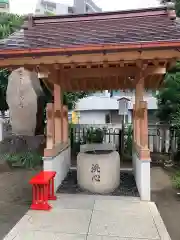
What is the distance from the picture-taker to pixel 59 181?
6168 mm

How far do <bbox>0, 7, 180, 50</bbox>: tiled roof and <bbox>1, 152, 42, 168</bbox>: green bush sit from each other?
15.1 feet

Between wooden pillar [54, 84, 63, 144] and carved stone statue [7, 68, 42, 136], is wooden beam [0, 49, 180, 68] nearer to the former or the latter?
wooden pillar [54, 84, 63, 144]

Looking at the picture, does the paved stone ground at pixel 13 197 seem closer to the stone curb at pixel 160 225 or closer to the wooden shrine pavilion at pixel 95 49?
the wooden shrine pavilion at pixel 95 49

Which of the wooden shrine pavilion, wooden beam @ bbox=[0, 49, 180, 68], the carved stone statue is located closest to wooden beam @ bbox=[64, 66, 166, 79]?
the wooden shrine pavilion

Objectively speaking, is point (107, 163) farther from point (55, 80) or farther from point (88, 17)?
point (88, 17)

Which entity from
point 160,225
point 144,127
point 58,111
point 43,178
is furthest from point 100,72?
point 160,225

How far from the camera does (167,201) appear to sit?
5488mm

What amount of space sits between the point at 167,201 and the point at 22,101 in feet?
21.1

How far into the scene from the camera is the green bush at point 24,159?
879cm

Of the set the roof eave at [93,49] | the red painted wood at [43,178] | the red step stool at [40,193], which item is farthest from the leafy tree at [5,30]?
the red step stool at [40,193]

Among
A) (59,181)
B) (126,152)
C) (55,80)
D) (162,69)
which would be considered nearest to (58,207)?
(59,181)

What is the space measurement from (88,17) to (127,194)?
4185 mm

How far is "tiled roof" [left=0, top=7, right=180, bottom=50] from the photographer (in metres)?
4.56

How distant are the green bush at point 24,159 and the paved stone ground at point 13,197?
1.60 feet
